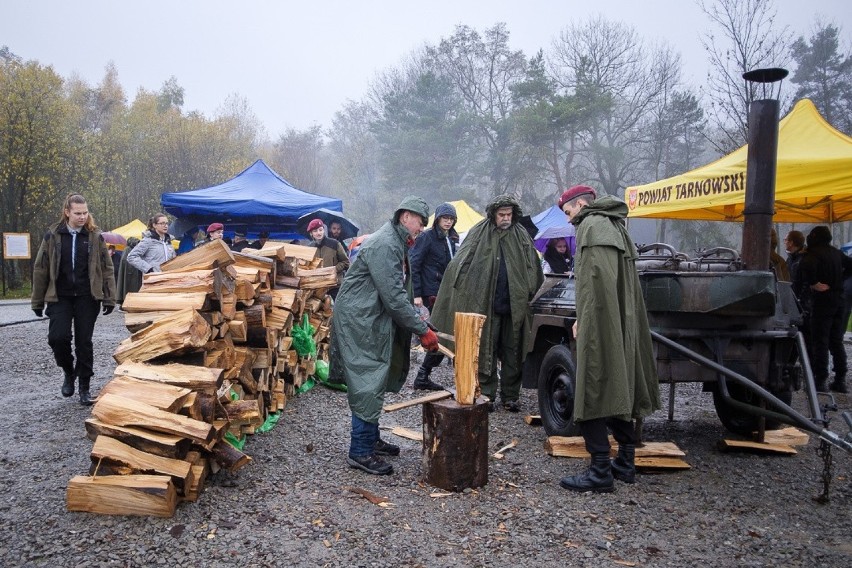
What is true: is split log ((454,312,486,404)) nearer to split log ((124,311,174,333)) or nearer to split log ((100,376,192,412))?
split log ((100,376,192,412))

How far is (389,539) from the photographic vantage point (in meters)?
3.11

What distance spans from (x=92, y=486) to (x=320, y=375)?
3.94 meters

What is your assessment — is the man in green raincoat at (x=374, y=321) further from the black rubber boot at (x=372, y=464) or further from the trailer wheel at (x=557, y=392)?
the trailer wheel at (x=557, y=392)

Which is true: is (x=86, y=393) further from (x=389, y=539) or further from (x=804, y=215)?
(x=804, y=215)

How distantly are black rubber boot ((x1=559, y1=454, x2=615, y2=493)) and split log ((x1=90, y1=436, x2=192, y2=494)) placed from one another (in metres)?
2.19

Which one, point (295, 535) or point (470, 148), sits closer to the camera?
point (295, 535)

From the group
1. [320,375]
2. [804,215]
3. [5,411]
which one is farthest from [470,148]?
[5,411]

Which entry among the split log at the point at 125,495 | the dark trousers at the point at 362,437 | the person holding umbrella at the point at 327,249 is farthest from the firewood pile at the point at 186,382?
the person holding umbrella at the point at 327,249

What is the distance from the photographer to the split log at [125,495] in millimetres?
3143

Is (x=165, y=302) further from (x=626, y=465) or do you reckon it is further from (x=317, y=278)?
(x=626, y=465)

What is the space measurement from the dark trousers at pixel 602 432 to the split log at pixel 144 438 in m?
2.27

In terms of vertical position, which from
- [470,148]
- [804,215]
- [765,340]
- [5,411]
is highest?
[470,148]

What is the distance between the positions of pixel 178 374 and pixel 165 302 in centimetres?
74

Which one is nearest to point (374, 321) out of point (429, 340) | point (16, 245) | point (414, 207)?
point (429, 340)
